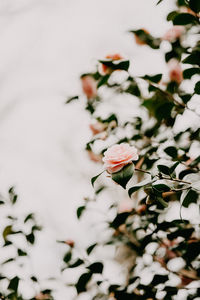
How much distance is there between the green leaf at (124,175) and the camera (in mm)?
543

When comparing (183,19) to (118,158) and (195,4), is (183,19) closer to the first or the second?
(195,4)

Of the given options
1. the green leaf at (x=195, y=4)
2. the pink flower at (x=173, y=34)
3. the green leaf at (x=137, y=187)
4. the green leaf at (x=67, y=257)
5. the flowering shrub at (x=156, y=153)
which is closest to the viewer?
the green leaf at (x=137, y=187)

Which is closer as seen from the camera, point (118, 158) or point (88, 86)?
point (118, 158)

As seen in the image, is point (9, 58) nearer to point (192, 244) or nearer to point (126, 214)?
point (126, 214)

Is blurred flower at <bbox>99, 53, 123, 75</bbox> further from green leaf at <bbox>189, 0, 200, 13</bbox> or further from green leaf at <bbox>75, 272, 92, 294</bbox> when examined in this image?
green leaf at <bbox>75, 272, 92, 294</bbox>

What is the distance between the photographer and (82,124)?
2562 mm

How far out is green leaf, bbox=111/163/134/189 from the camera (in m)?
0.54

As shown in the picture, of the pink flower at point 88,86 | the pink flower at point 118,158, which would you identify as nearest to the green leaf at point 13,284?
the pink flower at point 118,158

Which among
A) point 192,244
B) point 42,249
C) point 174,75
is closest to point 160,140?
point 174,75

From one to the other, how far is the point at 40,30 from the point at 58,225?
1.86m

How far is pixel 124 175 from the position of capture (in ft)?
1.82

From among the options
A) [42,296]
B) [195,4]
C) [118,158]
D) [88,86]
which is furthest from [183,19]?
[42,296]

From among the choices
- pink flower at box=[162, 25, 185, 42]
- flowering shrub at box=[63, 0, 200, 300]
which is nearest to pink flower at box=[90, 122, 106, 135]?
flowering shrub at box=[63, 0, 200, 300]

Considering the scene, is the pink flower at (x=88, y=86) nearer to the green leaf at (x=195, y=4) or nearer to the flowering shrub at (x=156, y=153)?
the flowering shrub at (x=156, y=153)
